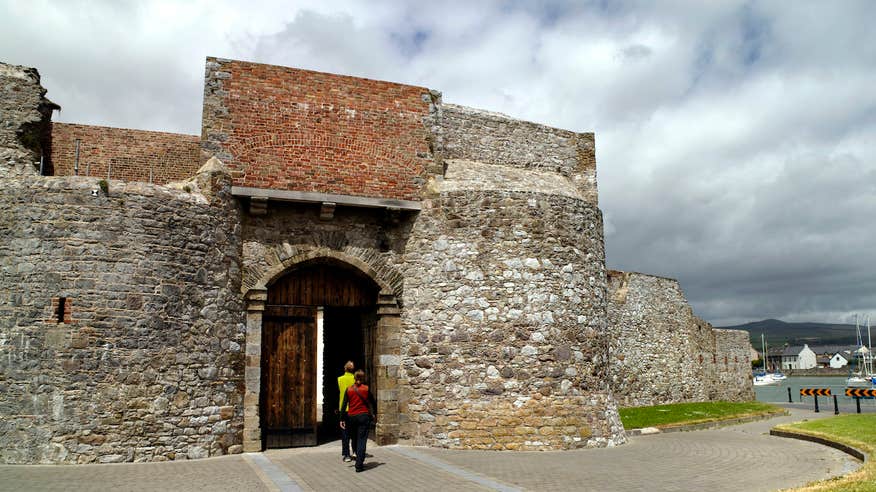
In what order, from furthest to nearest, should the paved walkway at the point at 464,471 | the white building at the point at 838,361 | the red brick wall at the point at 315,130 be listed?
the white building at the point at 838,361
the red brick wall at the point at 315,130
the paved walkway at the point at 464,471

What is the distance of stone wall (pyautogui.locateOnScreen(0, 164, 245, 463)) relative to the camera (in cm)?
1084

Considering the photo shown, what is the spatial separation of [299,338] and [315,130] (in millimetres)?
4289

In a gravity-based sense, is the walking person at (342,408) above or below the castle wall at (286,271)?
below

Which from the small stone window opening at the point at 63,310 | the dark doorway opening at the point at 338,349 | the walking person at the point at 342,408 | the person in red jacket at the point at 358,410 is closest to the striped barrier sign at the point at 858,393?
the dark doorway opening at the point at 338,349

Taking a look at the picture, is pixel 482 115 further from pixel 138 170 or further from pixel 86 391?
pixel 86 391

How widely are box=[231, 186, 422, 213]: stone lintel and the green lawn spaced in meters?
9.02

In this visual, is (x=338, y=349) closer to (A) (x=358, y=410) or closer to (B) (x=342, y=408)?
(B) (x=342, y=408)

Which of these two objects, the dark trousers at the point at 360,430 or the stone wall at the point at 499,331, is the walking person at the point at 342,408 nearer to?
the dark trousers at the point at 360,430

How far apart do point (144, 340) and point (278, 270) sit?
2.78 metres

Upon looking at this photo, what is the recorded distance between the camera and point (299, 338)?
45.5ft

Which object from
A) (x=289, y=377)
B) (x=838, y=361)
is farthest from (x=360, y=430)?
(x=838, y=361)

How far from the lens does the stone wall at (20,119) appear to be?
12.1m

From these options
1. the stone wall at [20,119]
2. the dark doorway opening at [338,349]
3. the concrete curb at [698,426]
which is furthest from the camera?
the concrete curb at [698,426]

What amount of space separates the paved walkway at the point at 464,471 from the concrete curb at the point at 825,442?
191 mm
